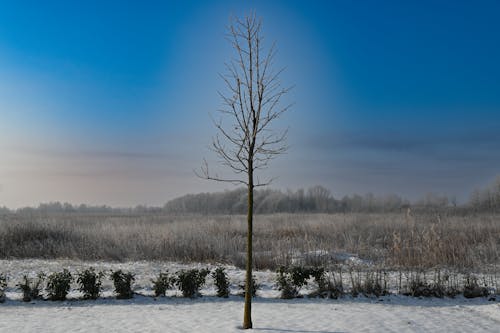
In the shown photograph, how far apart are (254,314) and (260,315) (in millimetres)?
102

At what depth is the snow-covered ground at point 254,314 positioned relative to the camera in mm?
5426

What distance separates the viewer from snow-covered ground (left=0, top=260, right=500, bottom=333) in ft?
17.8

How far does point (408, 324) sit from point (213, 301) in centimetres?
283

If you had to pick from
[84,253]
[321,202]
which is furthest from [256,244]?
[321,202]

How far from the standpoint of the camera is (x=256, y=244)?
43.3 feet

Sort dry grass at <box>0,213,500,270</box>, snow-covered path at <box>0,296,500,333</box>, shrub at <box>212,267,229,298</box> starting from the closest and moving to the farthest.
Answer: snow-covered path at <box>0,296,500,333</box>
shrub at <box>212,267,229,298</box>
dry grass at <box>0,213,500,270</box>

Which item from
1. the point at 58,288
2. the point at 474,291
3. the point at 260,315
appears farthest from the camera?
the point at 474,291

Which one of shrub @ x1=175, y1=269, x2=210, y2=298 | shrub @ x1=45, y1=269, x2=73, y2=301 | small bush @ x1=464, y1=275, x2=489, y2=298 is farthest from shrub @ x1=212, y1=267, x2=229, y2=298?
small bush @ x1=464, y1=275, x2=489, y2=298

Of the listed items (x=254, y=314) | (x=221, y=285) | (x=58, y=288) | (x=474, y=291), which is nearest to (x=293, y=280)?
(x=221, y=285)

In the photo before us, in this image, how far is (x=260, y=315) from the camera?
5.90 metres

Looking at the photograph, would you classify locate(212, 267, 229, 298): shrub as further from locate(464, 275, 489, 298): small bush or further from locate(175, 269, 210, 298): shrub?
locate(464, 275, 489, 298): small bush

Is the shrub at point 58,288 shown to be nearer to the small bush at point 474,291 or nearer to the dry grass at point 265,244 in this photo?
the dry grass at point 265,244

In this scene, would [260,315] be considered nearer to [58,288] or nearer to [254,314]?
[254,314]

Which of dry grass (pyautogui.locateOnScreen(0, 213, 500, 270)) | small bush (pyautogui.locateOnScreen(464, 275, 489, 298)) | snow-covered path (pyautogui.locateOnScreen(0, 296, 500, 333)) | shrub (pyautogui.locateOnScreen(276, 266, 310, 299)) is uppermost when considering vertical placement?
dry grass (pyautogui.locateOnScreen(0, 213, 500, 270))
